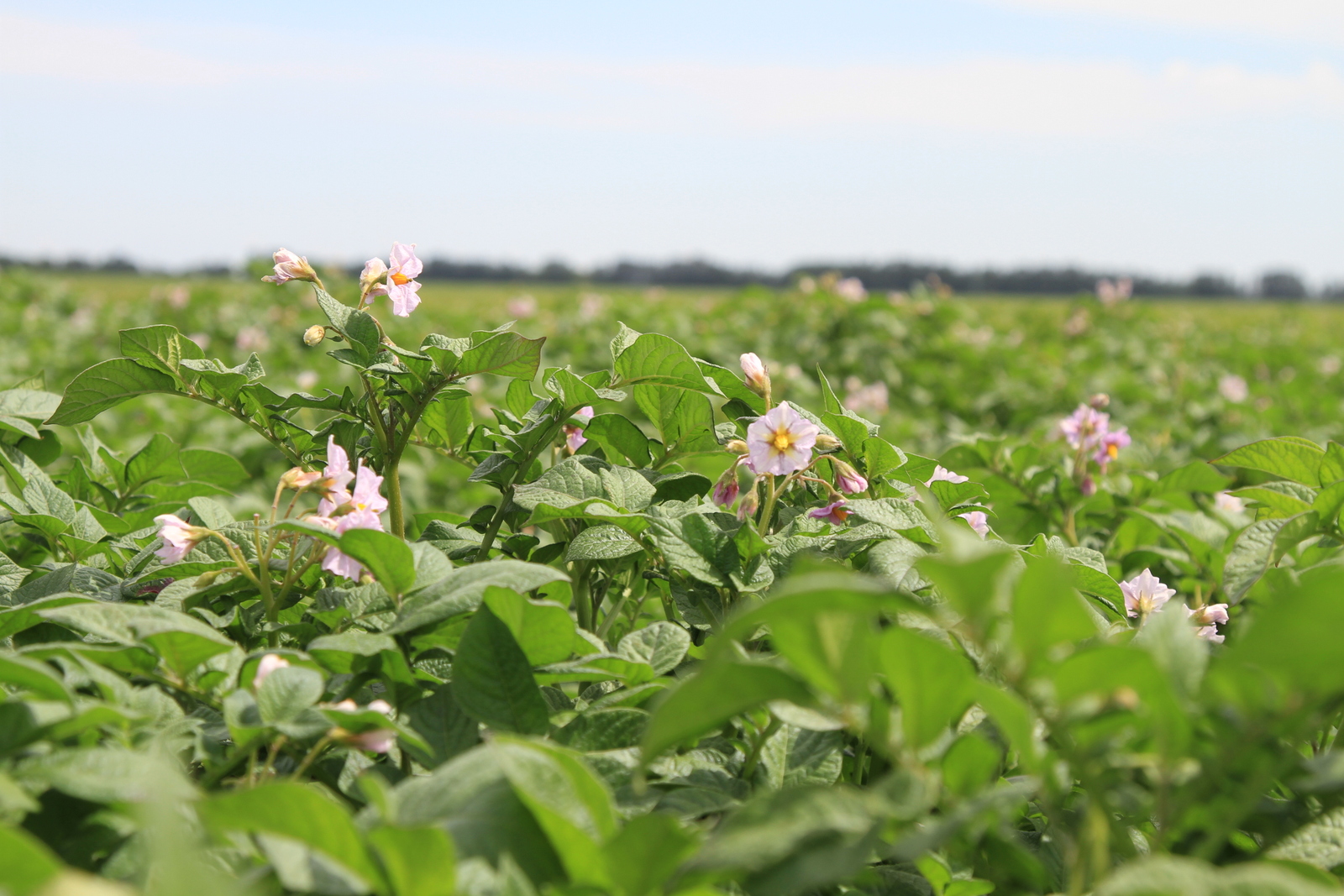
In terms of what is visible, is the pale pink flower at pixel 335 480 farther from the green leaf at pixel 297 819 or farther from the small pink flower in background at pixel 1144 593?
the small pink flower in background at pixel 1144 593

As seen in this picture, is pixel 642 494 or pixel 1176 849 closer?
pixel 1176 849

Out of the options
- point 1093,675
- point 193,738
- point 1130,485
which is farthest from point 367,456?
point 1130,485

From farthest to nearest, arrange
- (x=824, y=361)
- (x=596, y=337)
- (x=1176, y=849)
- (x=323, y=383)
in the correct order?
(x=596, y=337) < (x=824, y=361) < (x=323, y=383) < (x=1176, y=849)

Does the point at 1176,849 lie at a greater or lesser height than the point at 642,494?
lesser

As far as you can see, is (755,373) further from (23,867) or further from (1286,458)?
(23,867)

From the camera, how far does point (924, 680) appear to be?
0.68 metres

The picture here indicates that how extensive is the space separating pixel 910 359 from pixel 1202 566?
5044 millimetres

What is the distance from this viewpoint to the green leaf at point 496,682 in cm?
92

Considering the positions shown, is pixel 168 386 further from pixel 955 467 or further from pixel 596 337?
pixel 596 337

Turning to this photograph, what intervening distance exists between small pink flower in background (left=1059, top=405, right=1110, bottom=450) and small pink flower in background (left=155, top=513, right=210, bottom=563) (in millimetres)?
1703

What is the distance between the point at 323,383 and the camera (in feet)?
18.1

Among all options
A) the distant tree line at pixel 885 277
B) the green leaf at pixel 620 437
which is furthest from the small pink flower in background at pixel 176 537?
the distant tree line at pixel 885 277

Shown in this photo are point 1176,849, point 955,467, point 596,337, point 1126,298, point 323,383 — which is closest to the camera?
point 1176,849

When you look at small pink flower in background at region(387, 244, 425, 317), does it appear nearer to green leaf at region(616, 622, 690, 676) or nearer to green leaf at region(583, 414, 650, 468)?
green leaf at region(583, 414, 650, 468)
